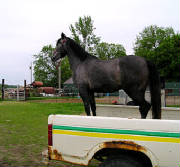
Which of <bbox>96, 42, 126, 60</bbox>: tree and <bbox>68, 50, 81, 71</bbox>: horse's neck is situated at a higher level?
<bbox>96, 42, 126, 60</bbox>: tree

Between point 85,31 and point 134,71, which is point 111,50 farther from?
point 134,71

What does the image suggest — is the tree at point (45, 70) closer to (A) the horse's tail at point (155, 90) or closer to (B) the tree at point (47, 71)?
(B) the tree at point (47, 71)

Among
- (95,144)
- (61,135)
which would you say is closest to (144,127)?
(95,144)

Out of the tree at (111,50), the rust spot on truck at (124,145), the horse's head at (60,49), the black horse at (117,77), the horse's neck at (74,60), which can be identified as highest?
the tree at (111,50)

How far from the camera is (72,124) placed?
2326mm

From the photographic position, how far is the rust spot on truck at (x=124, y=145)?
206 cm

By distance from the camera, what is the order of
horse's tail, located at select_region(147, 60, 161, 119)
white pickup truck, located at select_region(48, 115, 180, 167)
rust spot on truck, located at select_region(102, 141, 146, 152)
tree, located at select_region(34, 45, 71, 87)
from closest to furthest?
1. white pickup truck, located at select_region(48, 115, 180, 167)
2. rust spot on truck, located at select_region(102, 141, 146, 152)
3. horse's tail, located at select_region(147, 60, 161, 119)
4. tree, located at select_region(34, 45, 71, 87)

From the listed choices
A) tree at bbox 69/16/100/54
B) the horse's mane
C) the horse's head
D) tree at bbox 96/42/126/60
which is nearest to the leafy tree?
tree at bbox 69/16/100/54

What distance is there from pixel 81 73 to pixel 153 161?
96.7 inches

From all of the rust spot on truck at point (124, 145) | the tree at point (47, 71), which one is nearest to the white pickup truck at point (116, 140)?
the rust spot on truck at point (124, 145)

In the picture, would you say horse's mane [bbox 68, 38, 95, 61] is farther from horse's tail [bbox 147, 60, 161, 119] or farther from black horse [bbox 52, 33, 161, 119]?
horse's tail [bbox 147, 60, 161, 119]

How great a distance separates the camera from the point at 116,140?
2160 millimetres

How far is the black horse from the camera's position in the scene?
3756 millimetres

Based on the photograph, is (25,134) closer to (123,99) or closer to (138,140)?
(138,140)
